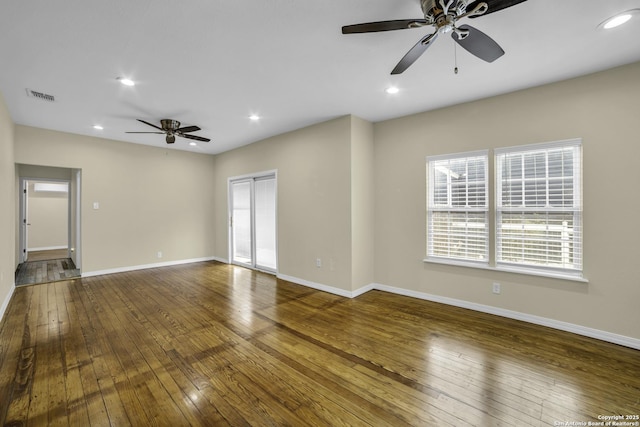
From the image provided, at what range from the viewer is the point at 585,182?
9.53ft

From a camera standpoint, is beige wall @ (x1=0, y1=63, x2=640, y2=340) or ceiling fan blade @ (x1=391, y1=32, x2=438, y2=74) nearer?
ceiling fan blade @ (x1=391, y1=32, x2=438, y2=74)

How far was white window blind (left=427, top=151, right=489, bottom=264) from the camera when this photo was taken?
3.59 metres

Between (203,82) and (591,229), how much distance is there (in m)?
4.46

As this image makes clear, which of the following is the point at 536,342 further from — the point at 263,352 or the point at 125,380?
the point at 125,380

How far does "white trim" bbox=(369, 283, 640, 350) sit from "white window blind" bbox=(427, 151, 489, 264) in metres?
0.57

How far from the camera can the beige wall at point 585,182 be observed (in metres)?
2.71

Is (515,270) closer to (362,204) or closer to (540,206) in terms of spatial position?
(540,206)

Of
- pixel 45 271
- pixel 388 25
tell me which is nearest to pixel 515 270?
pixel 388 25

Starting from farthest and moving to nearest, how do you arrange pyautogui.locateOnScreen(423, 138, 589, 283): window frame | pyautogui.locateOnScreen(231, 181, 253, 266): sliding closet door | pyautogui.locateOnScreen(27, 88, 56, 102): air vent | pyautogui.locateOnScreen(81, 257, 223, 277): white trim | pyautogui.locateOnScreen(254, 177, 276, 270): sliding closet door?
1. pyautogui.locateOnScreen(231, 181, 253, 266): sliding closet door
2. pyautogui.locateOnScreen(254, 177, 276, 270): sliding closet door
3. pyautogui.locateOnScreen(81, 257, 223, 277): white trim
4. pyautogui.locateOnScreen(27, 88, 56, 102): air vent
5. pyautogui.locateOnScreen(423, 138, 589, 283): window frame

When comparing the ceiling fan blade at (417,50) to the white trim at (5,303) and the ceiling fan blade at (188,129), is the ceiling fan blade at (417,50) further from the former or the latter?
the white trim at (5,303)

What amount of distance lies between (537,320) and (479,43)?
3013 mm

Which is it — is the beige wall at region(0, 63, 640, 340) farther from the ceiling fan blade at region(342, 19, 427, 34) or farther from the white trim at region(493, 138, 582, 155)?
the ceiling fan blade at region(342, 19, 427, 34)

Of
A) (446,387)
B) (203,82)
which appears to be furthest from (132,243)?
(446,387)

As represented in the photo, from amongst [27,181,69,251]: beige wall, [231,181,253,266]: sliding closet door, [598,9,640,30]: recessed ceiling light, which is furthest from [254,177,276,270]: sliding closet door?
[27,181,69,251]: beige wall
